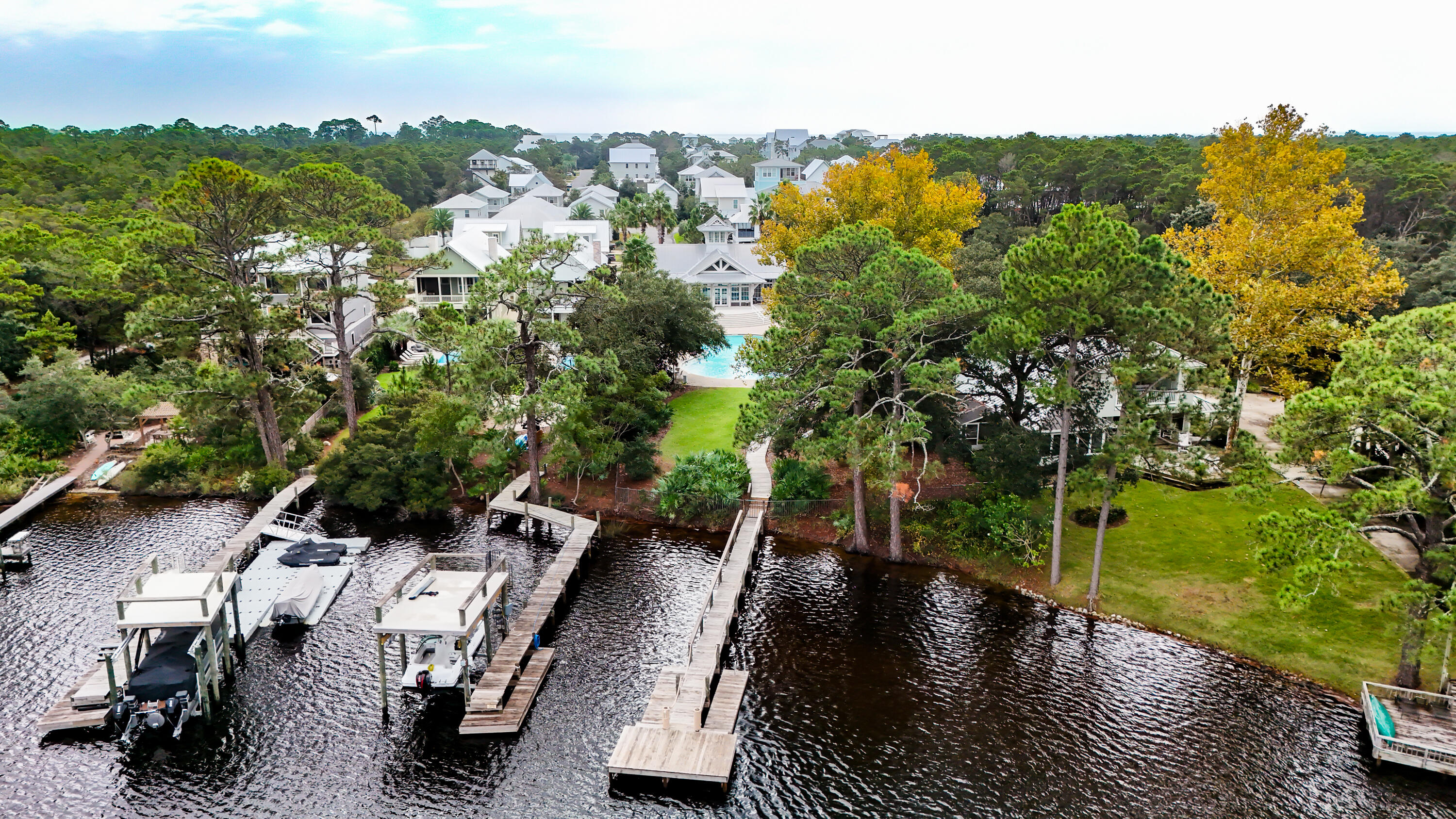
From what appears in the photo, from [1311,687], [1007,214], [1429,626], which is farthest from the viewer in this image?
[1007,214]

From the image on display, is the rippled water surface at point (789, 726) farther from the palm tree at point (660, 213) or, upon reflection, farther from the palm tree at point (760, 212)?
the palm tree at point (660, 213)

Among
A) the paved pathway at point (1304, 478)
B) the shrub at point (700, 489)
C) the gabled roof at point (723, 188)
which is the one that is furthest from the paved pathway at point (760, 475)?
the gabled roof at point (723, 188)

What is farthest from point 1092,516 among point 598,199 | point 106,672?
point 598,199

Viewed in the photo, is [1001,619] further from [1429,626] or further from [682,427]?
[682,427]

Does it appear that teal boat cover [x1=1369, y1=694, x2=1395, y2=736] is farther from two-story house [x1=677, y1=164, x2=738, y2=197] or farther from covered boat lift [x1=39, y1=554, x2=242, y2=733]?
two-story house [x1=677, y1=164, x2=738, y2=197]

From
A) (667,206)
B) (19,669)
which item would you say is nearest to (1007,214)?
(667,206)

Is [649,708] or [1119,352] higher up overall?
[1119,352]
